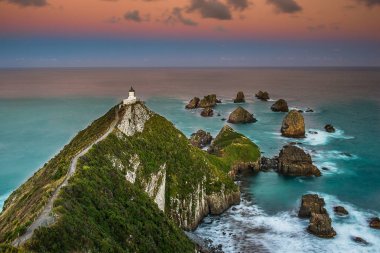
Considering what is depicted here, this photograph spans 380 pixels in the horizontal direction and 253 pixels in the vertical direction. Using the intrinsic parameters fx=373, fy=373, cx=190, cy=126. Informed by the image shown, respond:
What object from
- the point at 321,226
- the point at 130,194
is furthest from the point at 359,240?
the point at 130,194

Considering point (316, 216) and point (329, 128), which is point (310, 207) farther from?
point (329, 128)

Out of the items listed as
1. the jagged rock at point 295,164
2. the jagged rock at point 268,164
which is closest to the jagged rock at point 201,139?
the jagged rock at point 268,164

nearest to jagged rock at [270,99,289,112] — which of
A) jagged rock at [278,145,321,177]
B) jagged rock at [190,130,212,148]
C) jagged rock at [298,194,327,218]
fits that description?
jagged rock at [190,130,212,148]

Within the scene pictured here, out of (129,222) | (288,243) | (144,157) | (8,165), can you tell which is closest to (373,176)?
(288,243)

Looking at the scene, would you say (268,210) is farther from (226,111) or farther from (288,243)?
(226,111)

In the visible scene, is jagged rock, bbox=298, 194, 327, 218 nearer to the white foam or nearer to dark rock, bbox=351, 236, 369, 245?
dark rock, bbox=351, 236, 369, 245
